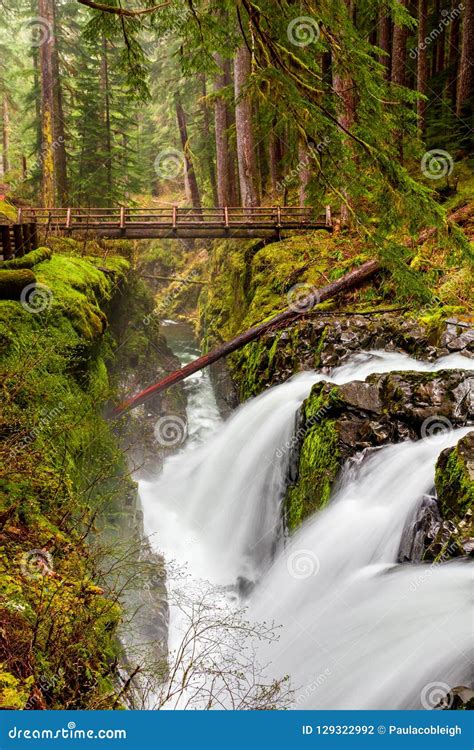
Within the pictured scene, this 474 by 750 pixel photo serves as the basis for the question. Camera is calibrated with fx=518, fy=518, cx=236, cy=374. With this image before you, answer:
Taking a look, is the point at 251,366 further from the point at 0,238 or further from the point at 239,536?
the point at 0,238

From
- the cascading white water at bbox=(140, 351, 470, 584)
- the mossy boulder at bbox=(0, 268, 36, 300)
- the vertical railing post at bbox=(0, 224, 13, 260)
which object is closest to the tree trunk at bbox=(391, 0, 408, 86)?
the cascading white water at bbox=(140, 351, 470, 584)

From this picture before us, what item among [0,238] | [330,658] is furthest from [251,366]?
[330,658]

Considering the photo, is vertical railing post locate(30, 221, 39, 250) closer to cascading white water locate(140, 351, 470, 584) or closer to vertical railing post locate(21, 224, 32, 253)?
vertical railing post locate(21, 224, 32, 253)

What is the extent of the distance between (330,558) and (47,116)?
18.6m

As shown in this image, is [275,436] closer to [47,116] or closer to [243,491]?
[243,491]

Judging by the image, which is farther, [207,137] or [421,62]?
[207,137]

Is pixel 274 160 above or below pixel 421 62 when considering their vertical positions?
below

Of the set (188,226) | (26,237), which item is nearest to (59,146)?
(188,226)

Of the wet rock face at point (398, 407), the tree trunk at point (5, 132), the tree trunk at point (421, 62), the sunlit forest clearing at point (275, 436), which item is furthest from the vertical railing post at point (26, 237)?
the tree trunk at point (5, 132)

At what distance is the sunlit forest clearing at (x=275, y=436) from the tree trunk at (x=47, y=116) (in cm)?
291

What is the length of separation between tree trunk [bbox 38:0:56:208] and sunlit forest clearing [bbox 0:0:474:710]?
2.91 meters

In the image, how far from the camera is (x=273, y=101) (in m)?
4.53

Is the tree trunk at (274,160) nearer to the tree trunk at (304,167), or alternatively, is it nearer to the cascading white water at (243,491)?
the tree trunk at (304,167)

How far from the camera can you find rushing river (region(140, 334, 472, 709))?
4.17 m
